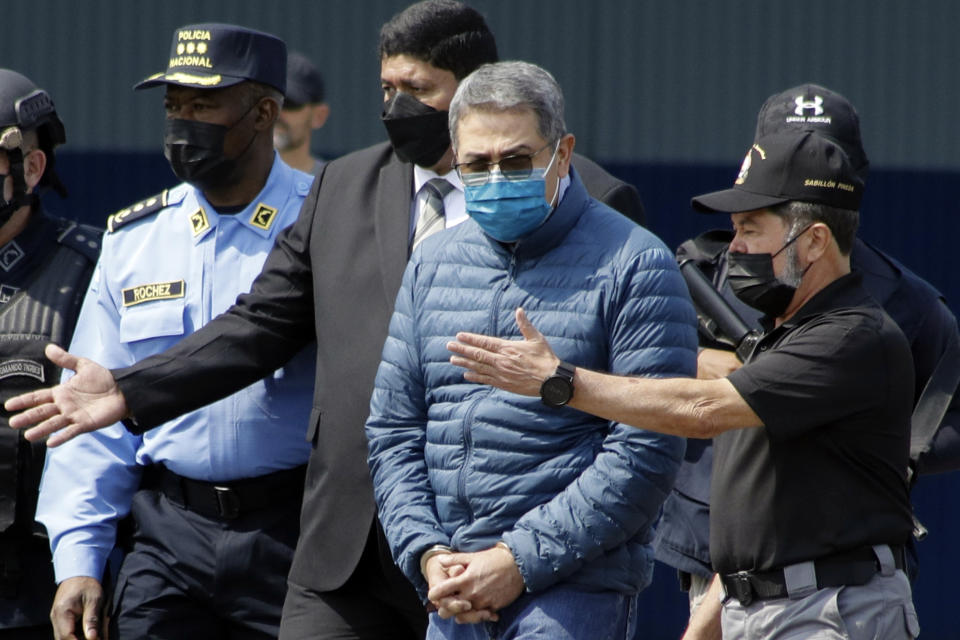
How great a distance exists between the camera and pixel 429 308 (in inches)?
127

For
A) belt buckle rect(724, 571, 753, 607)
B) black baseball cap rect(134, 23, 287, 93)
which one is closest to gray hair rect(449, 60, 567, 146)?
belt buckle rect(724, 571, 753, 607)

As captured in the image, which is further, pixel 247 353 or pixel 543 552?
pixel 247 353

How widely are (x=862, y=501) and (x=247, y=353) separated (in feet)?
4.96

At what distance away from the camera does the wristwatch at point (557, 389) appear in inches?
115

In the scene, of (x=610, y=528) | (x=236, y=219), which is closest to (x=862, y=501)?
(x=610, y=528)

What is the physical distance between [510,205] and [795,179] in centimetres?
63

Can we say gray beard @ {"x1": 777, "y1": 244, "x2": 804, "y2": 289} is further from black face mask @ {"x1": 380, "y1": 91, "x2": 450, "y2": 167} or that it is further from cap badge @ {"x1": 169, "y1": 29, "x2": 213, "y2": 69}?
cap badge @ {"x1": 169, "y1": 29, "x2": 213, "y2": 69}

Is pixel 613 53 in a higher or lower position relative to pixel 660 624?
higher

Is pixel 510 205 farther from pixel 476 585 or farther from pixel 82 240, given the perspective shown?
pixel 82 240

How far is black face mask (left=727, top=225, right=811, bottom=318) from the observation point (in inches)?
129

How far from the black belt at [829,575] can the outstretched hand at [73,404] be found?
1.51m

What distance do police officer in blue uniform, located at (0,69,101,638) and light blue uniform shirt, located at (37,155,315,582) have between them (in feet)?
0.38

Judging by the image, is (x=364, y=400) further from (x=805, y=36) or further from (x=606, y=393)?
(x=805, y=36)

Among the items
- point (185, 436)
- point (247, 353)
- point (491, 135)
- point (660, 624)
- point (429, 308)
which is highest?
point (491, 135)
